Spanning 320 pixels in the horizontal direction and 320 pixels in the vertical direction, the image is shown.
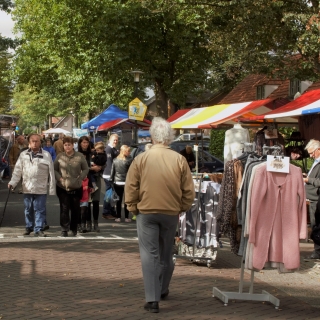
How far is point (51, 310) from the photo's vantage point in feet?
23.3

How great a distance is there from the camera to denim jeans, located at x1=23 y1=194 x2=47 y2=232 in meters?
12.8

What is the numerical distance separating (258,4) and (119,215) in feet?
24.2

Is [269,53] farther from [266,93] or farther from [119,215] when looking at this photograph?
[266,93]

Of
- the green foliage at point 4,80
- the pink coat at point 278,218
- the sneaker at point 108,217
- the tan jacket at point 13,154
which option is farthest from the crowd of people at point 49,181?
the green foliage at point 4,80

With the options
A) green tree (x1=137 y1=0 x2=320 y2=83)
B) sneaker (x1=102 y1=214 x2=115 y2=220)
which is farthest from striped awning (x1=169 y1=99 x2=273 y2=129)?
green tree (x1=137 y1=0 x2=320 y2=83)

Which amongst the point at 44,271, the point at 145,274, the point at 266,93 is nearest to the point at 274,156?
the point at 145,274

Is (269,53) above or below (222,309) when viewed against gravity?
above

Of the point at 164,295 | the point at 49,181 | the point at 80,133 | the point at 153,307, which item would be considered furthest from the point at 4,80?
the point at 153,307

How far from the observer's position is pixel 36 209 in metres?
12.8

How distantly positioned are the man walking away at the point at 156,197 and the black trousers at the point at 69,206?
5740 millimetres

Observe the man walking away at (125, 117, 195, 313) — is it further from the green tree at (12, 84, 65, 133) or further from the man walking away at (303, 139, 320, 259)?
the green tree at (12, 84, 65, 133)

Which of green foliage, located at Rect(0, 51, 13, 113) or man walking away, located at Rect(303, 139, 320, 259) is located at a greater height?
green foliage, located at Rect(0, 51, 13, 113)

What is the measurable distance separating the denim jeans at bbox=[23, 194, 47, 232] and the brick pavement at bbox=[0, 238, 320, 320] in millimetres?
1311

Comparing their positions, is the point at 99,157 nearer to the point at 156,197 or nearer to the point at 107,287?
the point at 107,287
